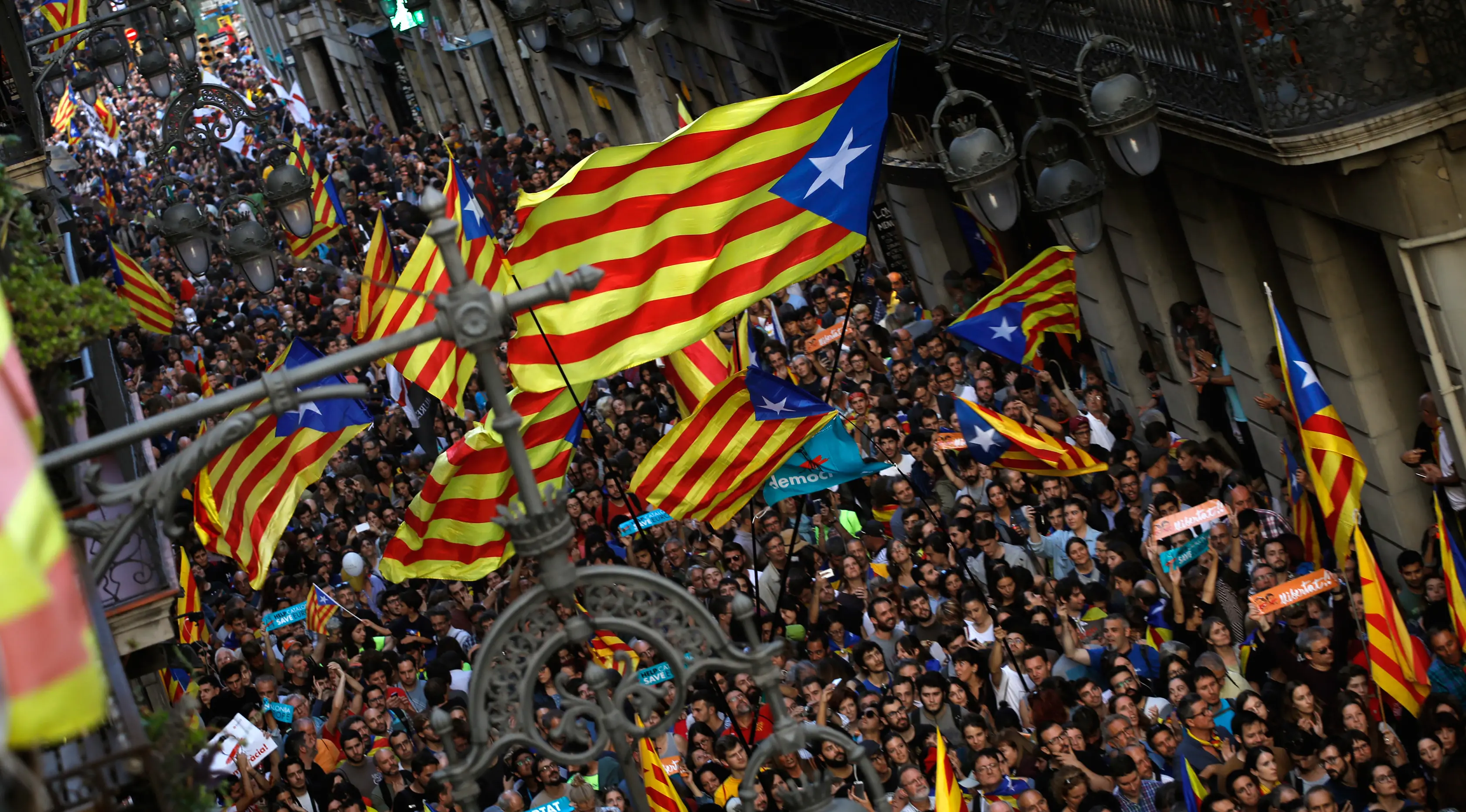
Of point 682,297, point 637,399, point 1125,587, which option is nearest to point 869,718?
point 1125,587

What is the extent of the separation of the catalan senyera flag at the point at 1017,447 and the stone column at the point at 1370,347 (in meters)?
2.35

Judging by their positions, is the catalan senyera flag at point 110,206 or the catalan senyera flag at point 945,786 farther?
the catalan senyera flag at point 110,206

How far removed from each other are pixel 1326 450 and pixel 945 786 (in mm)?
3675

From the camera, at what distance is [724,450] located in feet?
41.9

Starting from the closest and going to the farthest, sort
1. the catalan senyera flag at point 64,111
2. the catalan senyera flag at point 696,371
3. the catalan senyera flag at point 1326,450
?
the catalan senyera flag at point 1326,450 < the catalan senyera flag at point 696,371 < the catalan senyera flag at point 64,111

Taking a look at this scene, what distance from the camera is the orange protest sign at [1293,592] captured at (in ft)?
37.0

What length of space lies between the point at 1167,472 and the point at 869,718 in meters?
3.96

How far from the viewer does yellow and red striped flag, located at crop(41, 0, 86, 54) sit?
24.9 metres

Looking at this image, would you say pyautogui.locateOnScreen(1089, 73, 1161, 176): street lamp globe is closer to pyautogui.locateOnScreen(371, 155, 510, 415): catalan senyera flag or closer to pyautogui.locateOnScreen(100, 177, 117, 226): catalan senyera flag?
pyautogui.locateOnScreen(371, 155, 510, 415): catalan senyera flag

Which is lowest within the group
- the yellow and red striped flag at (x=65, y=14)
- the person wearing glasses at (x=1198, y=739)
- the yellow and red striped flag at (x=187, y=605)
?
the person wearing glasses at (x=1198, y=739)

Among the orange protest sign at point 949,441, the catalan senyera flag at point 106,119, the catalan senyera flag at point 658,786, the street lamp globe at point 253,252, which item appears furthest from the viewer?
the catalan senyera flag at point 106,119

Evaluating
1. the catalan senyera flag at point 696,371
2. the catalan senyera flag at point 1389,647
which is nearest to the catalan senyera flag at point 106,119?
the catalan senyera flag at point 696,371

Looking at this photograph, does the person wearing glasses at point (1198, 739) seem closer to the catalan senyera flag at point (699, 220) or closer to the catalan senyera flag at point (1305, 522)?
the catalan senyera flag at point (1305, 522)

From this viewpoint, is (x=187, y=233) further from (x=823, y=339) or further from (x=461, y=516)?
(x=461, y=516)
